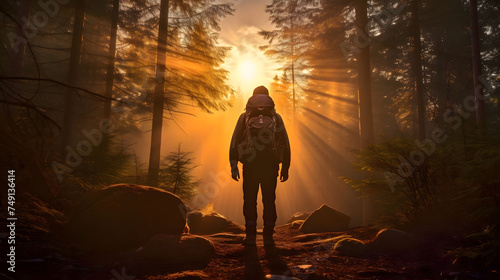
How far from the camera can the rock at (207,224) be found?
7453 millimetres

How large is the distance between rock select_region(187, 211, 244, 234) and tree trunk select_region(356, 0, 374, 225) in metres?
4.91

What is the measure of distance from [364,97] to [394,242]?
693cm

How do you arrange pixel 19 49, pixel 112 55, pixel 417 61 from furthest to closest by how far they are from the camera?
pixel 417 61
pixel 112 55
pixel 19 49

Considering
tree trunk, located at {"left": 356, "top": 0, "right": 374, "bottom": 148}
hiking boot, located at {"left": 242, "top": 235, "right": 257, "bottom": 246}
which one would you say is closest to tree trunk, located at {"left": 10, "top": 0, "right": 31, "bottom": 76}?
hiking boot, located at {"left": 242, "top": 235, "right": 257, "bottom": 246}

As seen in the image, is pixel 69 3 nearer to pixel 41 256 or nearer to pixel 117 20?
pixel 117 20

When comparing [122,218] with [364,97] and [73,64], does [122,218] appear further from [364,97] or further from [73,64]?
[73,64]

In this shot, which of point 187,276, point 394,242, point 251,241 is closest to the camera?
point 187,276

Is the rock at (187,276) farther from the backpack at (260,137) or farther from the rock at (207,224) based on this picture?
the rock at (207,224)

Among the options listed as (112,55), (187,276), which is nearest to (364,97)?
(187,276)

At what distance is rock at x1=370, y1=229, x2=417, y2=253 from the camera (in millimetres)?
3613

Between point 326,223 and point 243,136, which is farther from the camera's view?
point 326,223

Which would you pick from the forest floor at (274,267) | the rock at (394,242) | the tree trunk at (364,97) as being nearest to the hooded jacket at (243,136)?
the forest floor at (274,267)

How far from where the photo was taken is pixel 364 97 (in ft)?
31.2

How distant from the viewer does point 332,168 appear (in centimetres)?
2555
